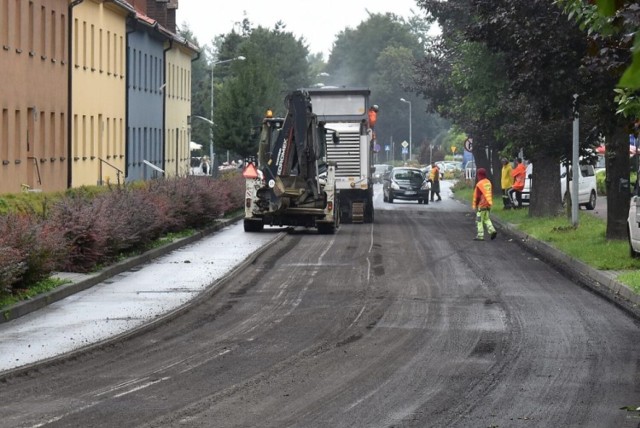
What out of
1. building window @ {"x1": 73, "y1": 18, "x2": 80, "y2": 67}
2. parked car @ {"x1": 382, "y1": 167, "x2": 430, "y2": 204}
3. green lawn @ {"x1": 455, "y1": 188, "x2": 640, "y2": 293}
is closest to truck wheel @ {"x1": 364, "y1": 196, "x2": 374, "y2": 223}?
green lawn @ {"x1": 455, "y1": 188, "x2": 640, "y2": 293}

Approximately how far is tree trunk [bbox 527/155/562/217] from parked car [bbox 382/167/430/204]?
26324 mm

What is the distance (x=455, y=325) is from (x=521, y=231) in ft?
71.2

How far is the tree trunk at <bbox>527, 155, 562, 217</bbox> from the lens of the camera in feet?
139

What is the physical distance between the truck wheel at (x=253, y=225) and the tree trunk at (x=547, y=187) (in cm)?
834

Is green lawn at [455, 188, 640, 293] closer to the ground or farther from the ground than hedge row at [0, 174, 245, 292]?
closer to the ground

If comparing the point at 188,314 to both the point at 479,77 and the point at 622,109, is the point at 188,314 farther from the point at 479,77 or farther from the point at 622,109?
the point at 479,77

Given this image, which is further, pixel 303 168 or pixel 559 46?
pixel 303 168

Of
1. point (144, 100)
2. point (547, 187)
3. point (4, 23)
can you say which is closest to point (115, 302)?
point (4, 23)

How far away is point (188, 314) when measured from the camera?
17.7m

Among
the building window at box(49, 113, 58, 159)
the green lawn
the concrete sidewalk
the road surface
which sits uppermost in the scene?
the building window at box(49, 113, 58, 159)

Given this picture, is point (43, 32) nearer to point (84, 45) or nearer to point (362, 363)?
point (84, 45)

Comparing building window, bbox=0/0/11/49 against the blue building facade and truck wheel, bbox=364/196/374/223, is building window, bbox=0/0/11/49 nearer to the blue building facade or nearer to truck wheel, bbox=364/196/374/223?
truck wheel, bbox=364/196/374/223

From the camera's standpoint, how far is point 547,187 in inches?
1672

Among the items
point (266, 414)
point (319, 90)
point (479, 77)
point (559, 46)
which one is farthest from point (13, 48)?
point (266, 414)
